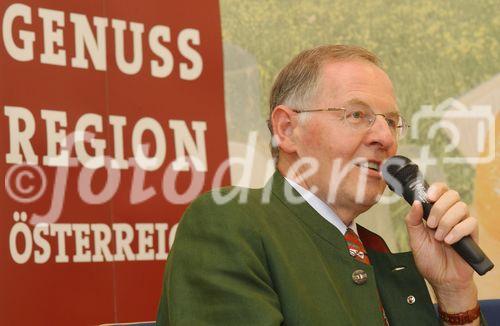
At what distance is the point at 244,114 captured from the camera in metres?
2.95

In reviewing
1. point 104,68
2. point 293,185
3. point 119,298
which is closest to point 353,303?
point 293,185

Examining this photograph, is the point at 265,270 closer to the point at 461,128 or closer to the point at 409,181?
the point at 409,181

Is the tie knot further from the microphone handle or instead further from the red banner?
the red banner

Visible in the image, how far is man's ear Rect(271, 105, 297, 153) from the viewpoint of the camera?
74.7 inches

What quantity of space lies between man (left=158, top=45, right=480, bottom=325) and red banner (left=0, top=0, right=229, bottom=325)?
843 mm

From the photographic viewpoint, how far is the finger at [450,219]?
1.63 metres

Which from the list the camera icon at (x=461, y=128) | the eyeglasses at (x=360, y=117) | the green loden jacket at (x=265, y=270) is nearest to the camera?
the green loden jacket at (x=265, y=270)

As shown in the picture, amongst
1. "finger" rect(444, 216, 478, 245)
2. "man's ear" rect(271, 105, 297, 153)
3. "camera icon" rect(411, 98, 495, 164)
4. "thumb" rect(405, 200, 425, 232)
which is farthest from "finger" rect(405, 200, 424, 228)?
"camera icon" rect(411, 98, 495, 164)

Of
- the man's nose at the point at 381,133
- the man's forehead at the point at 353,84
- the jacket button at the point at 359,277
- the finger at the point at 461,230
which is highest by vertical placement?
the man's forehead at the point at 353,84

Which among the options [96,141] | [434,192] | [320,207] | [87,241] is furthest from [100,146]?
[434,192]

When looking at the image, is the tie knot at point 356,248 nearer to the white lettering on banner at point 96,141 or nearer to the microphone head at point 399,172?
the microphone head at point 399,172

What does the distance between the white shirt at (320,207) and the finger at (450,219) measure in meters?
0.25

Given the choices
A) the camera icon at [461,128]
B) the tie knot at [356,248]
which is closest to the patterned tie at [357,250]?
the tie knot at [356,248]

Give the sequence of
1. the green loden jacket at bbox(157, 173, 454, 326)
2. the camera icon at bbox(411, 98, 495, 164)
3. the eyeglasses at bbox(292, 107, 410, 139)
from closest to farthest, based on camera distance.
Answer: the green loden jacket at bbox(157, 173, 454, 326), the eyeglasses at bbox(292, 107, 410, 139), the camera icon at bbox(411, 98, 495, 164)
